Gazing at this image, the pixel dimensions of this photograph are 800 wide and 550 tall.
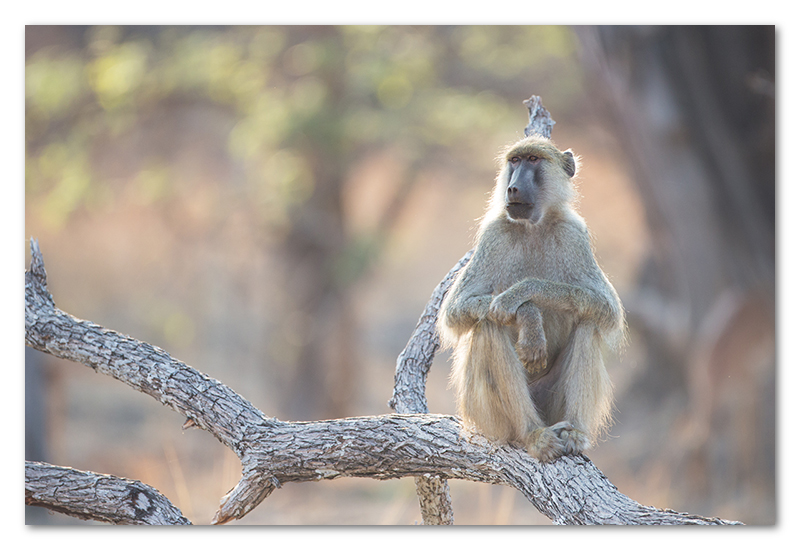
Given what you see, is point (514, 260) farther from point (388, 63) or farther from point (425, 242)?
point (425, 242)

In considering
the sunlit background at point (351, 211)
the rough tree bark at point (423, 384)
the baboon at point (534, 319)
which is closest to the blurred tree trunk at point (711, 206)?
the sunlit background at point (351, 211)

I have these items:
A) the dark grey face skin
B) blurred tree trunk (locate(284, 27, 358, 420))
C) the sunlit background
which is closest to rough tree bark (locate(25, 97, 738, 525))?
the dark grey face skin

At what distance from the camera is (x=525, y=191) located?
294 centimetres

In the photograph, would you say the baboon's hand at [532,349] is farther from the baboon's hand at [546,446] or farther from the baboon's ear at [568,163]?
the baboon's ear at [568,163]

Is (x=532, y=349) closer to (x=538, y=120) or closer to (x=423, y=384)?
(x=423, y=384)

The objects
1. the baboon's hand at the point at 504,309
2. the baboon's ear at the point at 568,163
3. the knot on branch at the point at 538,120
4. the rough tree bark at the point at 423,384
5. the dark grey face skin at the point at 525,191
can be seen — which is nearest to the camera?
the baboon's hand at the point at 504,309

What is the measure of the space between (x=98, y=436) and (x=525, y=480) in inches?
235

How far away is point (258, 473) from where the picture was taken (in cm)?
311

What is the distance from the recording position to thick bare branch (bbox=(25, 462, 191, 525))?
3215 millimetres

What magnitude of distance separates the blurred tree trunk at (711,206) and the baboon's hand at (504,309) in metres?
3.36

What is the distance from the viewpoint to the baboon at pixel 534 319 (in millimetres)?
2850

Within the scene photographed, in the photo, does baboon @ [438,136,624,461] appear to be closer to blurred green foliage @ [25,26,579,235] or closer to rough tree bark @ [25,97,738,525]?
rough tree bark @ [25,97,738,525]

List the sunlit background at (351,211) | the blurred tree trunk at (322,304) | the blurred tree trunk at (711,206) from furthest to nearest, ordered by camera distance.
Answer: the blurred tree trunk at (322,304)
the blurred tree trunk at (711,206)
the sunlit background at (351,211)

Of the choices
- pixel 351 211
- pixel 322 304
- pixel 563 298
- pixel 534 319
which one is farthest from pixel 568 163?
pixel 351 211
